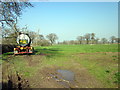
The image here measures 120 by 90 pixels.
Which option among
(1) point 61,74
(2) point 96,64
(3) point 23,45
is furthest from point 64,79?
(3) point 23,45

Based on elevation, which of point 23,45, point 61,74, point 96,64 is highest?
point 23,45

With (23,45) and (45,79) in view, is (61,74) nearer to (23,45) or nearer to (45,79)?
(45,79)

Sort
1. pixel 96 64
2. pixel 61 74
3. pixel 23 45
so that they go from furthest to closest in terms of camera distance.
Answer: pixel 23 45, pixel 96 64, pixel 61 74

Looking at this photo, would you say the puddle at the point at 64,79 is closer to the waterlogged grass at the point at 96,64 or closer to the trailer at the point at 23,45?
the waterlogged grass at the point at 96,64

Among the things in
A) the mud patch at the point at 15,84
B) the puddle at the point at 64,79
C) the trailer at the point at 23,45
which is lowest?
the puddle at the point at 64,79

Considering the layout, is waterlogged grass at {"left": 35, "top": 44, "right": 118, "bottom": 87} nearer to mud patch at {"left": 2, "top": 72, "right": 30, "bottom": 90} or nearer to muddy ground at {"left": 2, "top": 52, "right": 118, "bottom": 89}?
muddy ground at {"left": 2, "top": 52, "right": 118, "bottom": 89}

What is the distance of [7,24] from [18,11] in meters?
2.65

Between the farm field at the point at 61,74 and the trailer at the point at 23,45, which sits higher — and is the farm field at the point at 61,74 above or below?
below

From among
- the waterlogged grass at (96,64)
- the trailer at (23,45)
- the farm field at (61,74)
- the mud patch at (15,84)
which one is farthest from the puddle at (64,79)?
the trailer at (23,45)

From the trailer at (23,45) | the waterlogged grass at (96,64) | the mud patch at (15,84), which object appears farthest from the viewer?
the trailer at (23,45)

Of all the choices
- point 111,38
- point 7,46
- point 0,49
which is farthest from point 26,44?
point 111,38

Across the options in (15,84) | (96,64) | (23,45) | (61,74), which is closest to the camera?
(15,84)

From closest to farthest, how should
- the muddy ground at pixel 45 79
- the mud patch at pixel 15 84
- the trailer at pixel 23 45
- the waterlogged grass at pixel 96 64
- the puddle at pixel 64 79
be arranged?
the mud patch at pixel 15 84, the muddy ground at pixel 45 79, the puddle at pixel 64 79, the waterlogged grass at pixel 96 64, the trailer at pixel 23 45

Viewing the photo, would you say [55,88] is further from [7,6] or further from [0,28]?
[0,28]
